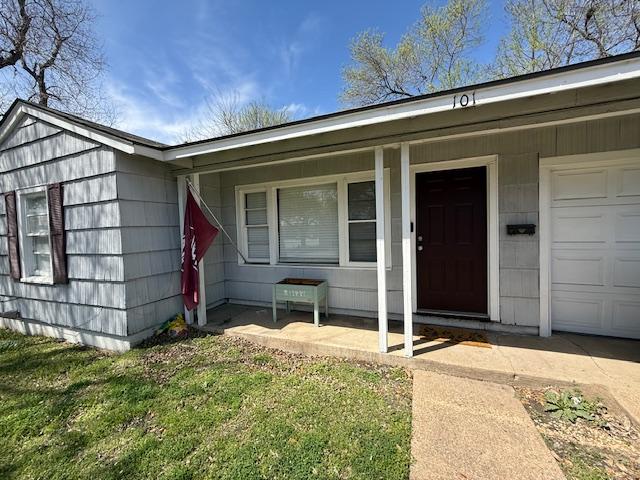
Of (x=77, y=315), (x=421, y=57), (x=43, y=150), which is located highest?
(x=421, y=57)

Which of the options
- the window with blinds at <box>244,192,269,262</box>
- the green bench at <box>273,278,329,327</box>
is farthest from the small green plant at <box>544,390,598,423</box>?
the window with blinds at <box>244,192,269,262</box>

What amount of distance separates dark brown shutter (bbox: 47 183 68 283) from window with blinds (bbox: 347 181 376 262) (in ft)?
13.4

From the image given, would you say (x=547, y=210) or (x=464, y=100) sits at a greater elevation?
(x=464, y=100)

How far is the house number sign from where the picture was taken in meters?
2.32

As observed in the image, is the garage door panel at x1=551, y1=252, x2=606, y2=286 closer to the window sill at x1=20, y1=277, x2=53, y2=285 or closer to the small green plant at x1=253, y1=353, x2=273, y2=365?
the small green plant at x1=253, y1=353, x2=273, y2=365

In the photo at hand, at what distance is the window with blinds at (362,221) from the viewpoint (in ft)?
13.9

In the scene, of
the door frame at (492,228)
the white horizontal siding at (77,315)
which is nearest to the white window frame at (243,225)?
the white horizontal siding at (77,315)

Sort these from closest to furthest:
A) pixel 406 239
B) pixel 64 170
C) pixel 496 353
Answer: pixel 406 239, pixel 496 353, pixel 64 170

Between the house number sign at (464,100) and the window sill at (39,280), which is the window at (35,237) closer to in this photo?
the window sill at (39,280)

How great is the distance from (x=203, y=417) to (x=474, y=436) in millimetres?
2072

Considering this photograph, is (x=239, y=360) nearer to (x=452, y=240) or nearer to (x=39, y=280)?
(x=452, y=240)

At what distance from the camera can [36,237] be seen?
14.8 ft

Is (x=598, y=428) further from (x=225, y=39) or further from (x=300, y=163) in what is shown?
(x=225, y=39)

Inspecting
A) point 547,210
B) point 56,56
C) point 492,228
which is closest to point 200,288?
point 492,228
